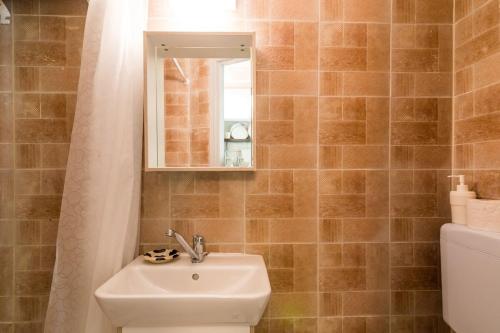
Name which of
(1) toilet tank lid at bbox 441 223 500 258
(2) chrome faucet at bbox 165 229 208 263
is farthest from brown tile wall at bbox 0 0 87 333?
(1) toilet tank lid at bbox 441 223 500 258

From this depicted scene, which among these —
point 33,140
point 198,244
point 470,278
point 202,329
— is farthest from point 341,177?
point 33,140

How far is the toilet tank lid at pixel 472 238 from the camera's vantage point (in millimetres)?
921

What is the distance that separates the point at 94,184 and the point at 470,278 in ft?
4.44

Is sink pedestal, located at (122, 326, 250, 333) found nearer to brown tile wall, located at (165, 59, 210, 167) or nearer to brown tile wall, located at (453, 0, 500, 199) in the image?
brown tile wall, located at (165, 59, 210, 167)

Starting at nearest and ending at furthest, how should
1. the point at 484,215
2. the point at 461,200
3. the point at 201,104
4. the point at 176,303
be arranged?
the point at 176,303 → the point at 484,215 → the point at 461,200 → the point at 201,104

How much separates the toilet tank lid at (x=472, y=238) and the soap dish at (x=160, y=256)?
107 cm

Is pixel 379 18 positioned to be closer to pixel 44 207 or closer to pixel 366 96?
pixel 366 96

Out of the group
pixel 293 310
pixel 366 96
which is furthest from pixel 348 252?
pixel 366 96

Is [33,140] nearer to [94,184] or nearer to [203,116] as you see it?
[94,184]

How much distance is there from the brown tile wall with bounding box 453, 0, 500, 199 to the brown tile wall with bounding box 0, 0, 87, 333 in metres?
1.61

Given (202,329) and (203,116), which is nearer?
(202,329)

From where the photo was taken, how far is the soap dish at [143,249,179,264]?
116 cm

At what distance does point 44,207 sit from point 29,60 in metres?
0.63

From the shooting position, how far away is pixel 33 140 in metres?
1.25
